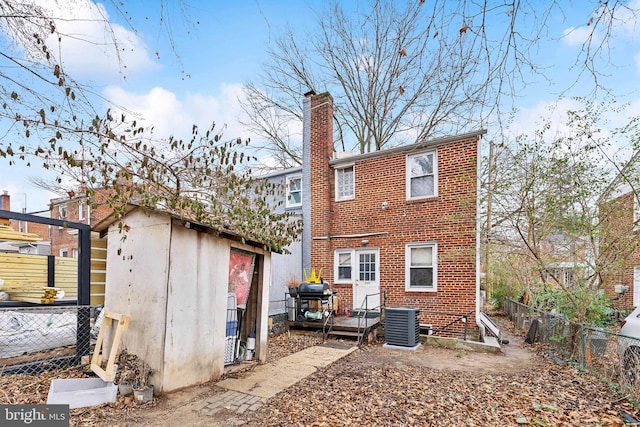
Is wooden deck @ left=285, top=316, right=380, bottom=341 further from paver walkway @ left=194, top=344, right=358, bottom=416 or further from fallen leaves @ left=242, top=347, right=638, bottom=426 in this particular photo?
fallen leaves @ left=242, top=347, right=638, bottom=426

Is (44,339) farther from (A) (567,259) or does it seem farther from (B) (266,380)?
(A) (567,259)

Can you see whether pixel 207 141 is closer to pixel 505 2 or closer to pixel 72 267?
pixel 505 2

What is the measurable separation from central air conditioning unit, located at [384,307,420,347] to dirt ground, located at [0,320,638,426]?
137 cm

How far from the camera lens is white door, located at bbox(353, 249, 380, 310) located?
10.6 m

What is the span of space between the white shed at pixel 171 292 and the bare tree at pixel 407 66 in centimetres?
381

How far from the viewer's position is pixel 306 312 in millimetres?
9852

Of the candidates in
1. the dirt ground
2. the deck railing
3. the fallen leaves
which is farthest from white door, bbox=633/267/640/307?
the deck railing

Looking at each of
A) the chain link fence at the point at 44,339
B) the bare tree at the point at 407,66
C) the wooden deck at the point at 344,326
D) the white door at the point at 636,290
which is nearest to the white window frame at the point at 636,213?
the bare tree at the point at 407,66

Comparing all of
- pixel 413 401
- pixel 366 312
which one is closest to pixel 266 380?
pixel 413 401

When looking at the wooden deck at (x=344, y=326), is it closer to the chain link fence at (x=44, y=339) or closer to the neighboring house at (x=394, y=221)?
the neighboring house at (x=394, y=221)

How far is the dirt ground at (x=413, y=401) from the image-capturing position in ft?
13.6

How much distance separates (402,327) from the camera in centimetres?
845

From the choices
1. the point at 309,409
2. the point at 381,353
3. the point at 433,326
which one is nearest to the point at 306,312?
the point at 381,353

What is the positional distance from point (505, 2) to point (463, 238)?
7.62m
